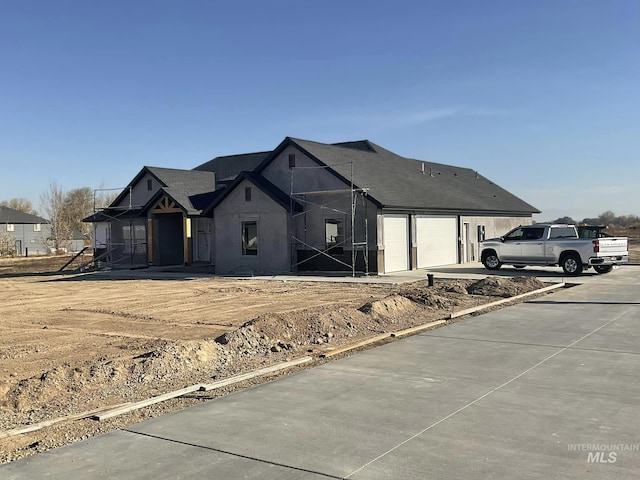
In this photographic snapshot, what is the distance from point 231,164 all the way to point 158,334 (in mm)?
29016

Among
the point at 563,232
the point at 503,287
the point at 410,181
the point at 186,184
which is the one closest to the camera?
the point at 503,287

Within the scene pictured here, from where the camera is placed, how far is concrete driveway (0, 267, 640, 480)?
15.9ft

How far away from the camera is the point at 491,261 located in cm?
2609

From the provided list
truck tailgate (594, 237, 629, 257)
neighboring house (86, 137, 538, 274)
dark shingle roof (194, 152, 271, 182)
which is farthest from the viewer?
dark shingle roof (194, 152, 271, 182)

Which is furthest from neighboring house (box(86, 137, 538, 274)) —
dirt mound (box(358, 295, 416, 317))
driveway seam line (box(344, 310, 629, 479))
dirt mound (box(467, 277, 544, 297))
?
driveway seam line (box(344, 310, 629, 479))

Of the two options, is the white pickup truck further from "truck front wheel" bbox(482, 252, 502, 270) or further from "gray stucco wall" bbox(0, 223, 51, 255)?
"gray stucco wall" bbox(0, 223, 51, 255)

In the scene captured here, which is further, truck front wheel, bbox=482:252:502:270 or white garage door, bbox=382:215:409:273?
truck front wheel, bbox=482:252:502:270

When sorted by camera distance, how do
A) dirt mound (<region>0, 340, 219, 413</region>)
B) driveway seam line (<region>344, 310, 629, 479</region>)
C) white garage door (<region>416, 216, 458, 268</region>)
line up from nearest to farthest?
driveway seam line (<region>344, 310, 629, 479</region>)
dirt mound (<region>0, 340, 219, 413</region>)
white garage door (<region>416, 216, 458, 268</region>)

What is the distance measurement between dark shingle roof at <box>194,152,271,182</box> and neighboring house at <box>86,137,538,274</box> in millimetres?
3765

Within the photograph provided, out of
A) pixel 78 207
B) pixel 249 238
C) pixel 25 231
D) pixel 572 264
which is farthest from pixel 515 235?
pixel 78 207

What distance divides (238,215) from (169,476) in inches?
913

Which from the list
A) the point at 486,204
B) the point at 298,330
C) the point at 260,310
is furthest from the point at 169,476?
the point at 486,204

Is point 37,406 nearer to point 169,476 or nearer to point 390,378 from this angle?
point 169,476

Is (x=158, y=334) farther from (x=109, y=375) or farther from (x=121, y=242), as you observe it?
(x=121, y=242)
